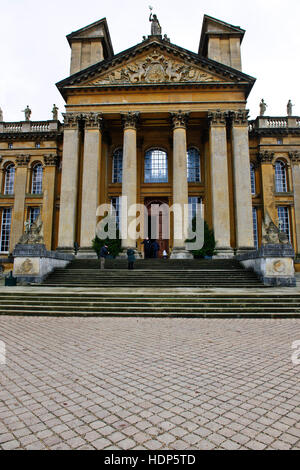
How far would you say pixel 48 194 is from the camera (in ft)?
87.7

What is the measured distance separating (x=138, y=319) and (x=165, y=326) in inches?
53.1

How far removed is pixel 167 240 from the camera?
25.0 meters

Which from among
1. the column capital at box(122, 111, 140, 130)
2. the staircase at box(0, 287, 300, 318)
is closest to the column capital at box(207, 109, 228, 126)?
the column capital at box(122, 111, 140, 130)

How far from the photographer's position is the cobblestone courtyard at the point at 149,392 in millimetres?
2545

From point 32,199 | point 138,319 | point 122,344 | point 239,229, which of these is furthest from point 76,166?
point 122,344

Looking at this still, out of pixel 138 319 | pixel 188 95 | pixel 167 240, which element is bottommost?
pixel 138 319

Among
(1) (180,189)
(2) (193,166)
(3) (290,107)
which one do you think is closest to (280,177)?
(3) (290,107)

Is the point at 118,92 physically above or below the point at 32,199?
above

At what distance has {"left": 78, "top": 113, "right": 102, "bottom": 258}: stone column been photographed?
66.6 feet

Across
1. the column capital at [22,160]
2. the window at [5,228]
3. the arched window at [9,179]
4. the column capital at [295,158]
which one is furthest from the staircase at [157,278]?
the arched window at [9,179]

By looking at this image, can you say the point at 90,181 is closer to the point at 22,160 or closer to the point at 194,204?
the point at 194,204

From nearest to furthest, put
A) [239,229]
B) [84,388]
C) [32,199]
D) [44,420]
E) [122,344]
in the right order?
1. [44,420]
2. [84,388]
3. [122,344]
4. [239,229]
5. [32,199]

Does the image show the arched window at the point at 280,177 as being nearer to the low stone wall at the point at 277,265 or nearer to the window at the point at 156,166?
the window at the point at 156,166
